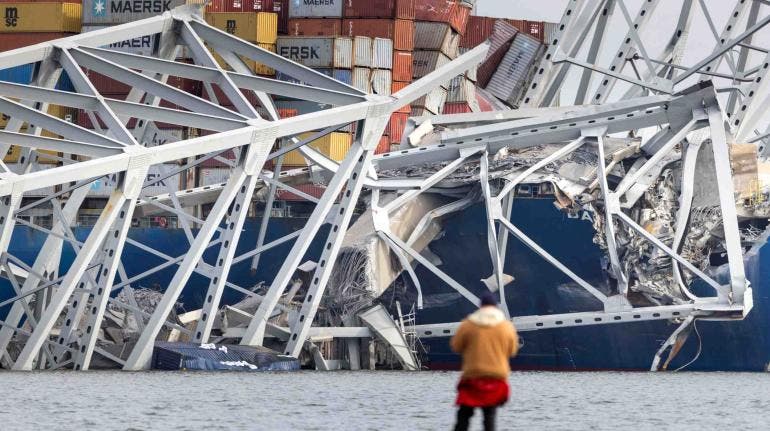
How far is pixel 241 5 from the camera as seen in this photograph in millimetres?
73875

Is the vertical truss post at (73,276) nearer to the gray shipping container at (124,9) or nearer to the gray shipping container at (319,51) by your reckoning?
the gray shipping container at (319,51)

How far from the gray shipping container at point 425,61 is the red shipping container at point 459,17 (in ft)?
4.82

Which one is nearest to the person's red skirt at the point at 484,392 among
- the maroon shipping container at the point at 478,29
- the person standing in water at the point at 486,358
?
the person standing in water at the point at 486,358

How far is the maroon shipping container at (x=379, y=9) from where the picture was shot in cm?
7312

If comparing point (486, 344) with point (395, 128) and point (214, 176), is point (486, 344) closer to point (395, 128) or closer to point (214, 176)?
point (214, 176)

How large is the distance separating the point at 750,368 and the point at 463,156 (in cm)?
942

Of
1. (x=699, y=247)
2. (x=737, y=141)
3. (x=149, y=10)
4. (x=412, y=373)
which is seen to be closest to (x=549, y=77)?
(x=737, y=141)

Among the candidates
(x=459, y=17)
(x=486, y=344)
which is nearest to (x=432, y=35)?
(x=459, y=17)

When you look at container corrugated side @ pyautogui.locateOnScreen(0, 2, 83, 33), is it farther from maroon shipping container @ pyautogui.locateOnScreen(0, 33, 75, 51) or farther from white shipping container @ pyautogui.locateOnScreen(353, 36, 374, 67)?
white shipping container @ pyautogui.locateOnScreen(353, 36, 374, 67)

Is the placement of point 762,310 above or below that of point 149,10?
below

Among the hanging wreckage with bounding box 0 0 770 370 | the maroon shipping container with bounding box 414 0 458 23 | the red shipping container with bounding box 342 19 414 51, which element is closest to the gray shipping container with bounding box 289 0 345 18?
the red shipping container with bounding box 342 19 414 51

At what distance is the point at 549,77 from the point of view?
57.9 metres

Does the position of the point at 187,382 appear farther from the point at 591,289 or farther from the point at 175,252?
the point at 175,252

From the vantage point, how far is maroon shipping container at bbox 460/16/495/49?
3179 inches
